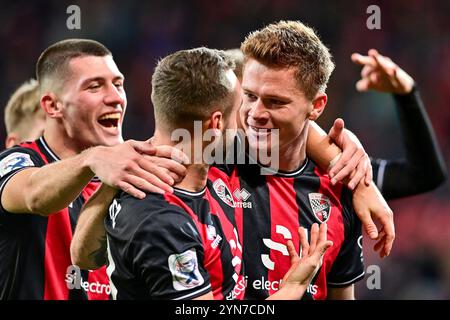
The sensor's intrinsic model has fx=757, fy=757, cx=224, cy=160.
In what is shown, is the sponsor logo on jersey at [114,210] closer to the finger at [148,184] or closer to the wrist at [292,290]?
the finger at [148,184]

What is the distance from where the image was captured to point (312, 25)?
22.7ft

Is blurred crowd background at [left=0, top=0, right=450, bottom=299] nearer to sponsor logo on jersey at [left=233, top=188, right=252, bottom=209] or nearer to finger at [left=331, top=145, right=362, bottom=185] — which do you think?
finger at [left=331, top=145, right=362, bottom=185]

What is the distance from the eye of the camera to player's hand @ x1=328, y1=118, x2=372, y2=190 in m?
3.04

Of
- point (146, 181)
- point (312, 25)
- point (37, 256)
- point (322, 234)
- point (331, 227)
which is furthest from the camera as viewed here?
point (312, 25)

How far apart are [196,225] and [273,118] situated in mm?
655

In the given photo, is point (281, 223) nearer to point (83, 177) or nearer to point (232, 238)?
point (232, 238)

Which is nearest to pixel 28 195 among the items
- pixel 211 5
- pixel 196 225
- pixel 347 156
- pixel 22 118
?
pixel 196 225

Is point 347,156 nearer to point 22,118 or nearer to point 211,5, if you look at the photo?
point 22,118

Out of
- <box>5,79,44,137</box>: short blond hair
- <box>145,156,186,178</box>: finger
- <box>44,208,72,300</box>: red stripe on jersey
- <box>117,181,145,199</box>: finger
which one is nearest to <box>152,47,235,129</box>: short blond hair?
<box>145,156,186,178</box>: finger

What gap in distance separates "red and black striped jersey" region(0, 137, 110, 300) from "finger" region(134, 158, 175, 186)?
924 mm

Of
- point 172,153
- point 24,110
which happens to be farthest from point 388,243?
point 24,110

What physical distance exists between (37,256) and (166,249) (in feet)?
3.86

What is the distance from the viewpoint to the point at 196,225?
256 centimetres

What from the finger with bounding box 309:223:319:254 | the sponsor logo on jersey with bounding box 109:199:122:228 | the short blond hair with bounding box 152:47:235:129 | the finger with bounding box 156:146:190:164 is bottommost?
the finger with bounding box 309:223:319:254
